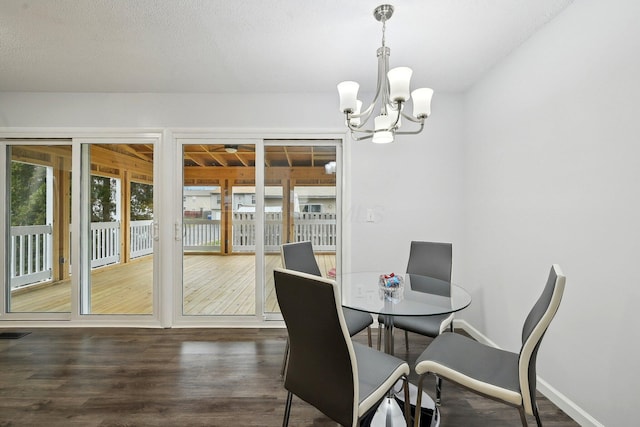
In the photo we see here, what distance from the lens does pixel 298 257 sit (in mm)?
2492

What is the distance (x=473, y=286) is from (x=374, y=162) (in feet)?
5.34

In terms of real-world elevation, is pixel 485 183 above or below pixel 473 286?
above

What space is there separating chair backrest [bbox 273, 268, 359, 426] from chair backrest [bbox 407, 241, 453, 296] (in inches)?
51.1

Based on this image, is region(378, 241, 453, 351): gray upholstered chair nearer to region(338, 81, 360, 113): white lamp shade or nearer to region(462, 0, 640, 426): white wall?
region(462, 0, 640, 426): white wall

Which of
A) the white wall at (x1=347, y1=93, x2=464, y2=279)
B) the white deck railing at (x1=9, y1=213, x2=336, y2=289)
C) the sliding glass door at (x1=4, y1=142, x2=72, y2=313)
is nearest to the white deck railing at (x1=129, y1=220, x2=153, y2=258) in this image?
the white deck railing at (x1=9, y1=213, x2=336, y2=289)

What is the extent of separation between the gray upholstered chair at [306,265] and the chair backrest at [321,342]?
83 centimetres

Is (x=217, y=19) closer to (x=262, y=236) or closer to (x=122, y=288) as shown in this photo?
(x=262, y=236)

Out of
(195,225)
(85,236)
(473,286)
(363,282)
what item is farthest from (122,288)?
(473,286)

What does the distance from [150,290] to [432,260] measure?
306 centimetres

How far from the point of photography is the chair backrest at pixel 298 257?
2369mm

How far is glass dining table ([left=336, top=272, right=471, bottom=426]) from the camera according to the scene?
166 cm

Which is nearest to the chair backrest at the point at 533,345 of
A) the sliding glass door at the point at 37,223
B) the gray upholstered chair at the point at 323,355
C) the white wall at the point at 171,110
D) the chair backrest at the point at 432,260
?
the gray upholstered chair at the point at 323,355

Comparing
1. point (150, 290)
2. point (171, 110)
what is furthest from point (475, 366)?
point (171, 110)

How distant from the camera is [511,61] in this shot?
89.9 inches
